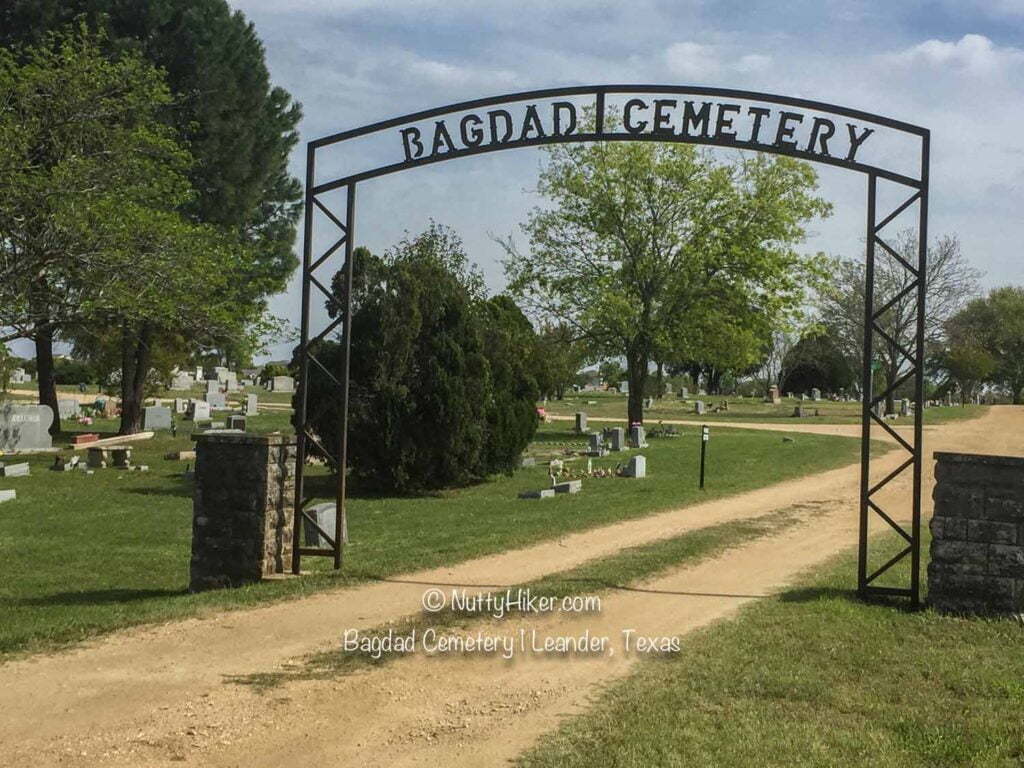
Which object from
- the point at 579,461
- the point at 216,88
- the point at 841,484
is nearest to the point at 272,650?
the point at 841,484

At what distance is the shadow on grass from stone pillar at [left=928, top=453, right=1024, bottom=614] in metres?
7.19

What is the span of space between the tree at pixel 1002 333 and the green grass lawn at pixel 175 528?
157 feet

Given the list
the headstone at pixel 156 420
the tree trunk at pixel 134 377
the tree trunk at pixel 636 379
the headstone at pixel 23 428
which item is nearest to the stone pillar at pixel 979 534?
the headstone at pixel 23 428

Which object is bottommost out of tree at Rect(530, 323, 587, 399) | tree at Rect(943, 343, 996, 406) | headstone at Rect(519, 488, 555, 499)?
headstone at Rect(519, 488, 555, 499)

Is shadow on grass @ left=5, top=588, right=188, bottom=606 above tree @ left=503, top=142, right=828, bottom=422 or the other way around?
the other way around

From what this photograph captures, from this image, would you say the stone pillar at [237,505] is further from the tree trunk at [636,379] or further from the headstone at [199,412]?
the headstone at [199,412]

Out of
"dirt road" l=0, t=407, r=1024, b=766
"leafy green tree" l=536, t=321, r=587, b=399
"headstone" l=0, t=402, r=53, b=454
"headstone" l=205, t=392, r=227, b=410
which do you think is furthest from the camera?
"headstone" l=205, t=392, r=227, b=410

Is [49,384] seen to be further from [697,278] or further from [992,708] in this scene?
[992,708]

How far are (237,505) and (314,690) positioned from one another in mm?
3541

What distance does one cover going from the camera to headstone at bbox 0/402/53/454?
25.2 meters

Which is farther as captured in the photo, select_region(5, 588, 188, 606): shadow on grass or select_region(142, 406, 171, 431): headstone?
select_region(142, 406, 171, 431): headstone

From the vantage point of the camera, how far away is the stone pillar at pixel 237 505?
9320 millimetres

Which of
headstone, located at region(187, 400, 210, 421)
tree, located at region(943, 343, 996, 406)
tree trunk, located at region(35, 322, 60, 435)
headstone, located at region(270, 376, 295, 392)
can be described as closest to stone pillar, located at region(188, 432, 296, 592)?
tree trunk, located at region(35, 322, 60, 435)

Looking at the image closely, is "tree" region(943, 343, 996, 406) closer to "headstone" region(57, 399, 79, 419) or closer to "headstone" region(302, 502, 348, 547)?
"headstone" region(57, 399, 79, 419)
